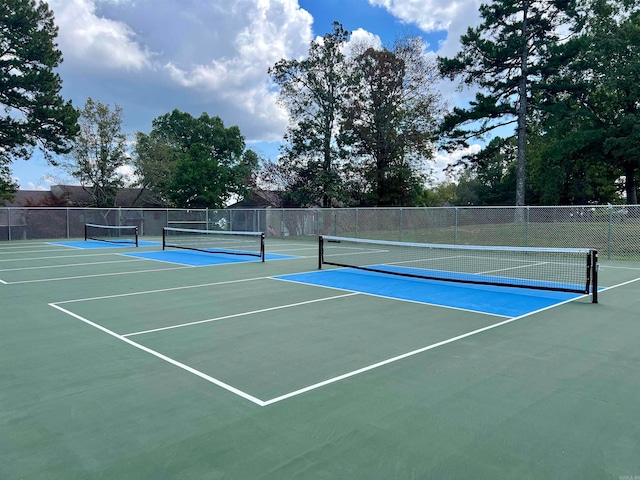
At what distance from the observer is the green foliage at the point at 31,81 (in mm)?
26984

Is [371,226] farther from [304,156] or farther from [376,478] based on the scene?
[376,478]

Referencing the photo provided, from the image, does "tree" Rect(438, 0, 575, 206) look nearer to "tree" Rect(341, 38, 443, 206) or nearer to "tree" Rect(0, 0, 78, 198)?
"tree" Rect(341, 38, 443, 206)

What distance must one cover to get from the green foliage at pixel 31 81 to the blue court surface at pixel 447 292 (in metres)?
24.5

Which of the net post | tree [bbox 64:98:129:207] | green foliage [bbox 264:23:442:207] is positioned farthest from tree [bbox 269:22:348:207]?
the net post

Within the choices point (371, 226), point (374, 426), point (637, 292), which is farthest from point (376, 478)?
point (371, 226)

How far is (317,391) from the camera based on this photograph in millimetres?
4105

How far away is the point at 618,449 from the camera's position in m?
3.06

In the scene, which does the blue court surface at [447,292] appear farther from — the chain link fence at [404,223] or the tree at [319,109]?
the tree at [319,109]

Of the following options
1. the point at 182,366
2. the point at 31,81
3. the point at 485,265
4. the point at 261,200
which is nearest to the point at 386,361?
the point at 182,366

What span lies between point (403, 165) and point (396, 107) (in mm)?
4295

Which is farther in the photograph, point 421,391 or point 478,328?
point 478,328

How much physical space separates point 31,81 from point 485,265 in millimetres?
27719

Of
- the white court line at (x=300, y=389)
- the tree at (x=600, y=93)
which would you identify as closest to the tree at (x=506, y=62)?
the tree at (x=600, y=93)

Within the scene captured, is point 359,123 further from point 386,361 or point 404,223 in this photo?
point 386,361
